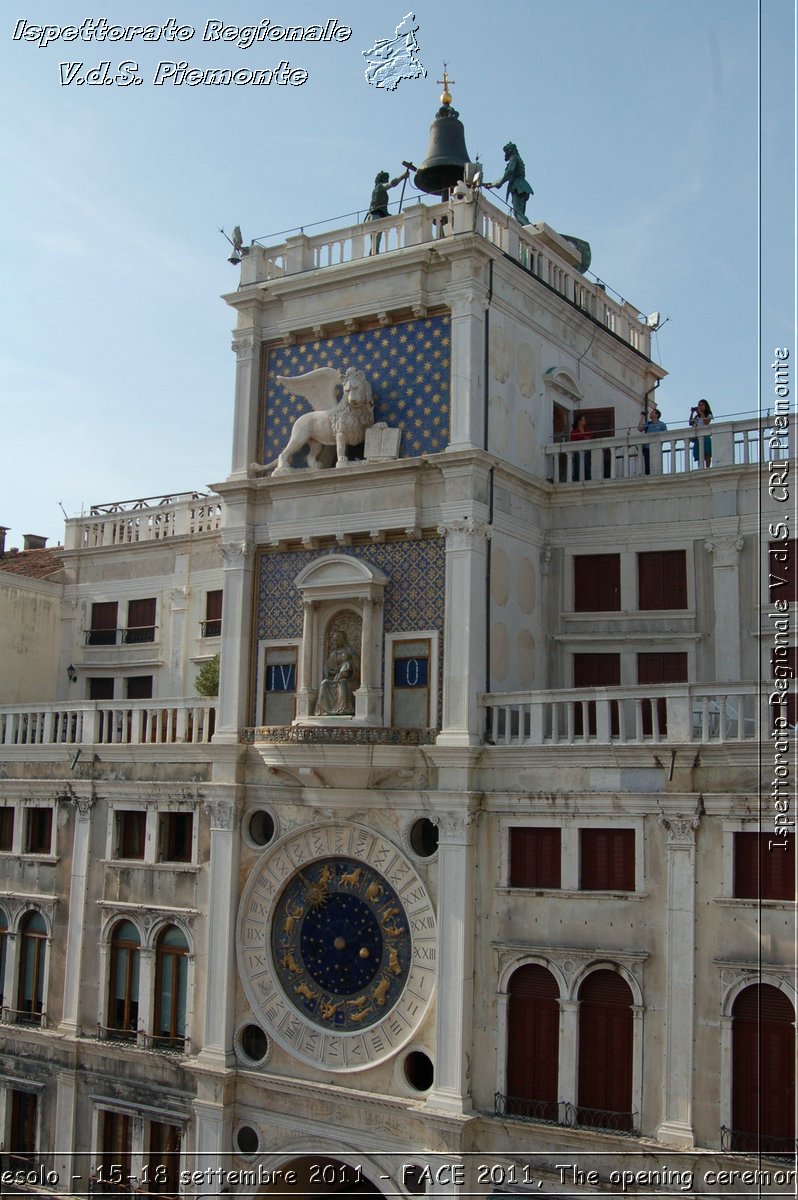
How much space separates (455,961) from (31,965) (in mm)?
12276

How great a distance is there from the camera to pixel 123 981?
2689 centimetres

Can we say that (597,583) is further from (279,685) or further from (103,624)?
(103,624)

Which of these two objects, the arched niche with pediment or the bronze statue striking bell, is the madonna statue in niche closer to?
the arched niche with pediment

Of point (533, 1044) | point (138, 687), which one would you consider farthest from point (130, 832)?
point (533, 1044)

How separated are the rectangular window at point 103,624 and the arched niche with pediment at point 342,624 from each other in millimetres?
11129

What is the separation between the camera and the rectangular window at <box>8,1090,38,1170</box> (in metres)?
27.4

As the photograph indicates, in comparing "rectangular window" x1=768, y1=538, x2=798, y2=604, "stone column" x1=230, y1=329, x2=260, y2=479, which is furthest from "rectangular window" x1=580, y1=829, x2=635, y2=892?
"stone column" x1=230, y1=329, x2=260, y2=479

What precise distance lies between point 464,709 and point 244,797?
18.4 feet

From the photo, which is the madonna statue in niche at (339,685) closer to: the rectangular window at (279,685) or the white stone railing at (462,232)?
the rectangular window at (279,685)

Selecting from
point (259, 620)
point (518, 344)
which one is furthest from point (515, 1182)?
point (518, 344)

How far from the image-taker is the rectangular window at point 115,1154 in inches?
1007

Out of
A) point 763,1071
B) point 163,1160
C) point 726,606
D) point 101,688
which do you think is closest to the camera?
point 763,1071

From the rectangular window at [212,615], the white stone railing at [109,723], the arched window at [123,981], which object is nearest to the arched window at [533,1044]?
the white stone railing at [109,723]

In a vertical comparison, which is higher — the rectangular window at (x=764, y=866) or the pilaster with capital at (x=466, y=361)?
the pilaster with capital at (x=466, y=361)
